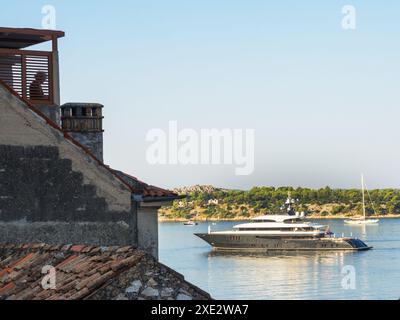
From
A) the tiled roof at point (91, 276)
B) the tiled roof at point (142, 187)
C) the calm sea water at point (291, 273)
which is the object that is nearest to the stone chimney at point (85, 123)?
the tiled roof at point (142, 187)

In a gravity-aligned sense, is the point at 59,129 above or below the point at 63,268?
above

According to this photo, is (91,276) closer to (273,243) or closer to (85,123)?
(85,123)

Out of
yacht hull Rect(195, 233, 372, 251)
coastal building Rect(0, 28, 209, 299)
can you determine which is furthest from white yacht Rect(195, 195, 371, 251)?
coastal building Rect(0, 28, 209, 299)

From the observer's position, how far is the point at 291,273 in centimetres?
12338

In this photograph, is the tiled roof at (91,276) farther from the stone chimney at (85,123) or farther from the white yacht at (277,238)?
the white yacht at (277,238)

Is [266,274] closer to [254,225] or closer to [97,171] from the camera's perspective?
[254,225]

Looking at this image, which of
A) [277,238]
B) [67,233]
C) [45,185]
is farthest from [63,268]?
[277,238]

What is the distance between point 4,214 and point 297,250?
130 m

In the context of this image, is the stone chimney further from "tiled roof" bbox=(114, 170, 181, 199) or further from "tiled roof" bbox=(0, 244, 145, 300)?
"tiled roof" bbox=(0, 244, 145, 300)

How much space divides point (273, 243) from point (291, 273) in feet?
76.9

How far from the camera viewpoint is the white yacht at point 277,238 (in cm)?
14612

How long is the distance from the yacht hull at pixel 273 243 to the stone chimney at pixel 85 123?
123m

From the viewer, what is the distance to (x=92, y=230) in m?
19.9
